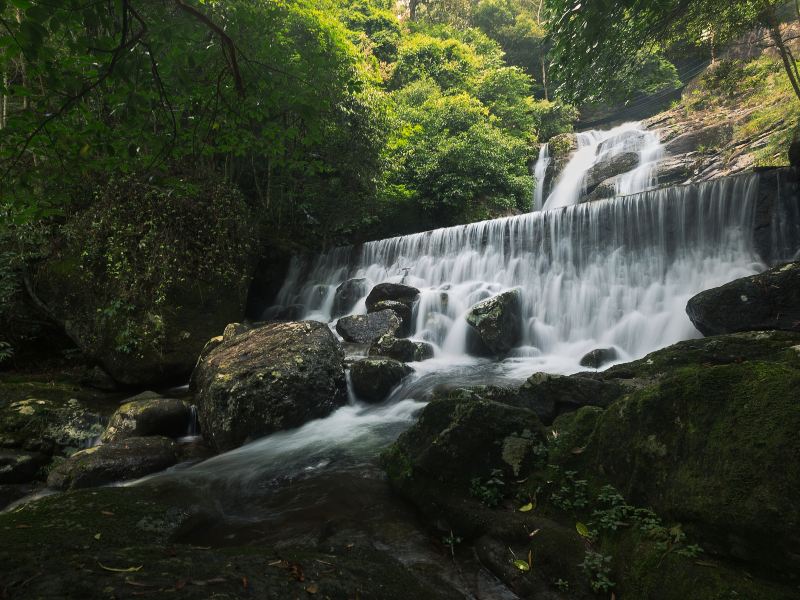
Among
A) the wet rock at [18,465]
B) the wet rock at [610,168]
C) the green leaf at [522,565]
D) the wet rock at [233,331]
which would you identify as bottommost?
the wet rock at [18,465]

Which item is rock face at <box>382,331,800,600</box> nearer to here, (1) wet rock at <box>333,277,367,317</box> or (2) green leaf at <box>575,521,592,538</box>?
(2) green leaf at <box>575,521,592,538</box>

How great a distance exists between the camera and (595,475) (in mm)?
3029

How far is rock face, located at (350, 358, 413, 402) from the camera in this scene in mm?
7316

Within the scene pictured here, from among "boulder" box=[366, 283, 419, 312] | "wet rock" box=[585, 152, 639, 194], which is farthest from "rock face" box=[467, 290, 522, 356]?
"wet rock" box=[585, 152, 639, 194]

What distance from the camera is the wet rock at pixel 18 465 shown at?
17.7ft

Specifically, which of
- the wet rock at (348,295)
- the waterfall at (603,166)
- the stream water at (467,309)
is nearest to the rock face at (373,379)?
the stream water at (467,309)

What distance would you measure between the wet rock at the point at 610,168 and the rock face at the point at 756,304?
13.3 m

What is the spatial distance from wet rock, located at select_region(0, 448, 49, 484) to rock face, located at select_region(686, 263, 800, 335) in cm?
976

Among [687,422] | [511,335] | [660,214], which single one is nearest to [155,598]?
[687,422]

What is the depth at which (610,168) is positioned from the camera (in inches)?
733

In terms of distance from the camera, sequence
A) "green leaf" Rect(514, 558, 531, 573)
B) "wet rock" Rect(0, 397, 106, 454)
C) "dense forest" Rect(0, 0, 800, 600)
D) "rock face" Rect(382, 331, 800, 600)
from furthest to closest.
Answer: "wet rock" Rect(0, 397, 106, 454), "green leaf" Rect(514, 558, 531, 573), "dense forest" Rect(0, 0, 800, 600), "rock face" Rect(382, 331, 800, 600)

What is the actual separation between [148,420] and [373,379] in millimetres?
3450

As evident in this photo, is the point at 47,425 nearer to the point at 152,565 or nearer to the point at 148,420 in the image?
the point at 148,420

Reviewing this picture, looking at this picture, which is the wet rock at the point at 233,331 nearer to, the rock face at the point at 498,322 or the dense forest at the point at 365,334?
the dense forest at the point at 365,334
